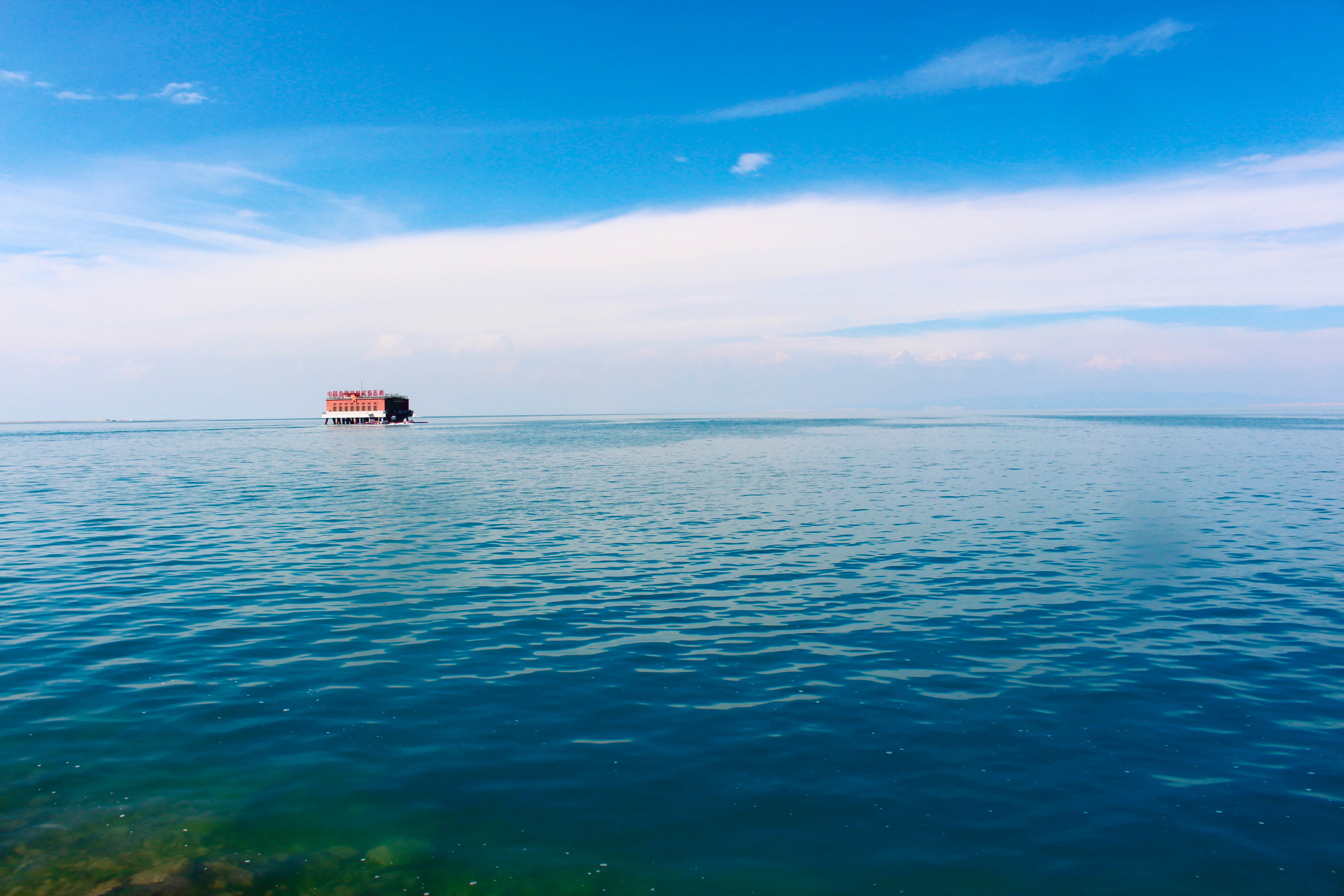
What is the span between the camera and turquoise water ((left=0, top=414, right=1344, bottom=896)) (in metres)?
10.6

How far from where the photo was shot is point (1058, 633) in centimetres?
2030

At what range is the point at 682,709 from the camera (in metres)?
15.5

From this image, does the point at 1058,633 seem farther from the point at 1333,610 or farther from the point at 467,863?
the point at 467,863

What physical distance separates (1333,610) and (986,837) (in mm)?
18739

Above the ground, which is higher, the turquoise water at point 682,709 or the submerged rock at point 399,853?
the turquoise water at point 682,709

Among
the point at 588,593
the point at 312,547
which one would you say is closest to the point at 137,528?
the point at 312,547

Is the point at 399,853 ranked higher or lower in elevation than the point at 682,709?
lower

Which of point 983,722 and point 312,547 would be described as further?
point 312,547

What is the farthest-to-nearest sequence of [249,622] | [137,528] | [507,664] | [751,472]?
[751,472] < [137,528] < [249,622] < [507,664]

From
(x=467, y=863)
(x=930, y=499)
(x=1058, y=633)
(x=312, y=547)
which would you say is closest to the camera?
(x=467, y=863)

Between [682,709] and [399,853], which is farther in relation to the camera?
[682,709]

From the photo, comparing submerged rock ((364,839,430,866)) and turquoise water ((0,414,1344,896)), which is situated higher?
turquoise water ((0,414,1344,896))

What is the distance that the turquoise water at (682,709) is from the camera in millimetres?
10602

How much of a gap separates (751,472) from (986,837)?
5884 cm
